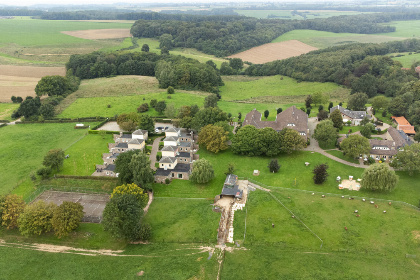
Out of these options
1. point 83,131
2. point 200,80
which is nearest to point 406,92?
point 200,80

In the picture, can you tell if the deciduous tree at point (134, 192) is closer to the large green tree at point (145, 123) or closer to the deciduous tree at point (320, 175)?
the large green tree at point (145, 123)

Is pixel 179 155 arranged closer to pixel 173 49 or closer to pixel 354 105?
pixel 354 105

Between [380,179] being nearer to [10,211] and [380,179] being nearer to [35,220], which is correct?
[35,220]

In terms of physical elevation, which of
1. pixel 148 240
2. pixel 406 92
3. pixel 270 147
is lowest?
pixel 148 240

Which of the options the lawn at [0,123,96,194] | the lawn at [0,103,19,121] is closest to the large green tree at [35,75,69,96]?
the lawn at [0,103,19,121]

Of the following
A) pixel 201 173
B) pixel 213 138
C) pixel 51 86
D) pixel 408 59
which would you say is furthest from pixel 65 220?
pixel 408 59

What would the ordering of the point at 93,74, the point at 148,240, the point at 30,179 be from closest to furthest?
the point at 148,240
the point at 30,179
the point at 93,74

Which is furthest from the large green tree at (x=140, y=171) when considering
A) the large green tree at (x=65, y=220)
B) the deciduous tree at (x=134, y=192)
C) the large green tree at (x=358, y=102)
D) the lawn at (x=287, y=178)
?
the large green tree at (x=358, y=102)
